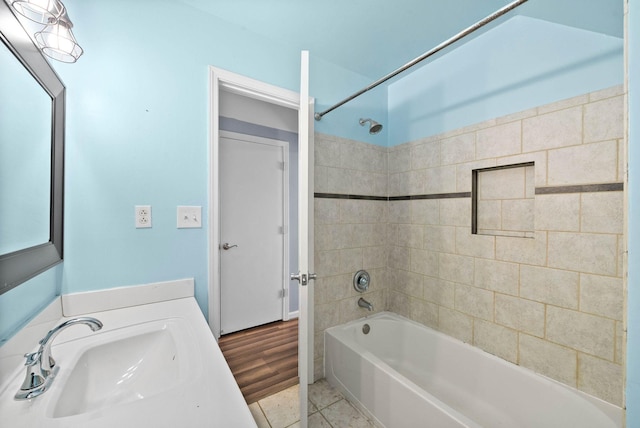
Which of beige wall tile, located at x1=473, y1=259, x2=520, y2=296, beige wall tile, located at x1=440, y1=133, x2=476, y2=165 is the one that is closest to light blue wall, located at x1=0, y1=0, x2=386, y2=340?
beige wall tile, located at x1=440, y1=133, x2=476, y2=165

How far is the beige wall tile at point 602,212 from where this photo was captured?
1041 mm

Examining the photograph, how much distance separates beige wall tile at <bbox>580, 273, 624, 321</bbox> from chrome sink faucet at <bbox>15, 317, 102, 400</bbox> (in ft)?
6.24

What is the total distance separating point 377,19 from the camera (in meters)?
1.38

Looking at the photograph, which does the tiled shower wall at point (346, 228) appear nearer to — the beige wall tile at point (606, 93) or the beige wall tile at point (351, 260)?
the beige wall tile at point (351, 260)

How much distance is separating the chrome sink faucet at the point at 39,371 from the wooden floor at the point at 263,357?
1188 mm

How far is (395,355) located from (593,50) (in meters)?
2.08

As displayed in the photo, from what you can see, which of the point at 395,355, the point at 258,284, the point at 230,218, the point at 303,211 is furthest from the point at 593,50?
the point at 258,284

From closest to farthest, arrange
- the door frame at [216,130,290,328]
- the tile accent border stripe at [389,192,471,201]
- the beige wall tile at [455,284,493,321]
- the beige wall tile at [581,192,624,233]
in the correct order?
the beige wall tile at [581,192,624,233] → the beige wall tile at [455,284,493,321] → the tile accent border stripe at [389,192,471,201] → the door frame at [216,130,290,328]

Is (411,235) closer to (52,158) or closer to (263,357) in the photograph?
(263,357)

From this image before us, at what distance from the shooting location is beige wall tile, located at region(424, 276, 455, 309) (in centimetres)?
166

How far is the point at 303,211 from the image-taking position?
1.21 metres

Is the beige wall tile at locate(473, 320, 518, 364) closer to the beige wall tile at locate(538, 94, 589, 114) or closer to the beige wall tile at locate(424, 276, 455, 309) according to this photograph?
the beige wall tile at locate(424, 276, 455, 309)

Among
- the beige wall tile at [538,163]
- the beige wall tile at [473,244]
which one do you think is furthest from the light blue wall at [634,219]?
the beige wall tile at [473,244]

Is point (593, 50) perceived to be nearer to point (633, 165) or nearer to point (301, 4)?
point (633, 165)
